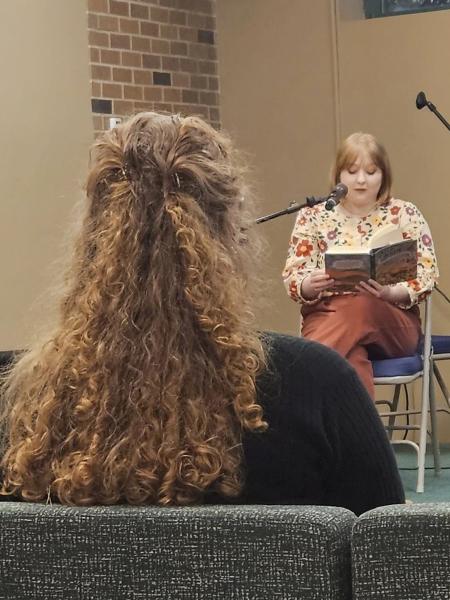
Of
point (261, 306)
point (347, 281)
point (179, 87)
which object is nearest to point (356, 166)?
point (347, 281)

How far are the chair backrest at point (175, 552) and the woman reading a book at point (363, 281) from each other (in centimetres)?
286

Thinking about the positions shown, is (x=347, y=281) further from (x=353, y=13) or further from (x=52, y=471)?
(x=52, y=471)

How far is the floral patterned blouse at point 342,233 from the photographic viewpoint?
168 inches

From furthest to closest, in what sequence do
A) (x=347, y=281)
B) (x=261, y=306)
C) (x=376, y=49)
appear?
(x=376, y=49) < (x=347, y=281) < (x=261, y=306)

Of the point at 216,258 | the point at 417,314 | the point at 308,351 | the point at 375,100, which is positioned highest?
the point at 375,100

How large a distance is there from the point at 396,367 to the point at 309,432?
2.87 m

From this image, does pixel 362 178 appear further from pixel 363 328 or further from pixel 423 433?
pixel 423 433

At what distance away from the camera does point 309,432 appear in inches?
51.9

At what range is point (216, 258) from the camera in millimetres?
1314

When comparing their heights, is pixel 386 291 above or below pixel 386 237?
below

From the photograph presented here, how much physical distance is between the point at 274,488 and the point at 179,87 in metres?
4.67

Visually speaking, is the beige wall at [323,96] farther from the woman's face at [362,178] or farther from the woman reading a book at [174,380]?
the woman reading a book at [174,380]

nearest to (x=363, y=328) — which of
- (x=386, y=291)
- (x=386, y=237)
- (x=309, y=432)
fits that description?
(x=386, y=291)

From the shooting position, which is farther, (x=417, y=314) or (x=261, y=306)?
(x=417, y=314)
